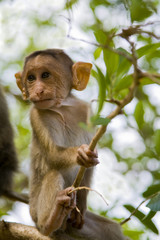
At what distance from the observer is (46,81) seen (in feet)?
16.4

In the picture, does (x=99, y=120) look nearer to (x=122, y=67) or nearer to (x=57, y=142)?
(x=122, y=67)

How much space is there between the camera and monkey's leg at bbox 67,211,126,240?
5.32 meters

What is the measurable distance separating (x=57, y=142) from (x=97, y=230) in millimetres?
1428

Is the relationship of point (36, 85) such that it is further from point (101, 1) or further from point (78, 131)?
point (101, 1)

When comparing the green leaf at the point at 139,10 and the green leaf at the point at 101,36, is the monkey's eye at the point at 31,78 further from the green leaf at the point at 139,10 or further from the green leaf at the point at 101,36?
the green leaf at the point at 139,10

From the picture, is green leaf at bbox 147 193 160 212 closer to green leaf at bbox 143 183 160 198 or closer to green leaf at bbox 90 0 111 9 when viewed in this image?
green leaf at bbox 143 183 160 198

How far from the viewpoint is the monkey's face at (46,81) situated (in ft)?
15.8

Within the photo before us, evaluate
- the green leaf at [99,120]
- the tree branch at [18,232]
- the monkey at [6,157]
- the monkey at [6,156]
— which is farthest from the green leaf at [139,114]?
the monkey at [6,156]

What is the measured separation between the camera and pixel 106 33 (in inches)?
132

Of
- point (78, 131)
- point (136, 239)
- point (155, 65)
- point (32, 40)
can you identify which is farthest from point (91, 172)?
→ point (32, 40)

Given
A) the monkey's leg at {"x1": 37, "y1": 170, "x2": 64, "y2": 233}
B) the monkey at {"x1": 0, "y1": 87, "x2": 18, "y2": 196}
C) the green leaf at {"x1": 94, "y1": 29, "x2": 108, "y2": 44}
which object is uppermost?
the green leaf at {"x1": 94, "y1": 29, "x2": 108, "y2": 44}

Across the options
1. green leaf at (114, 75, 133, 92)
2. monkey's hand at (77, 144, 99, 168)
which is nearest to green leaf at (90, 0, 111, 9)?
green leaf at (114, 75, 133, 92)

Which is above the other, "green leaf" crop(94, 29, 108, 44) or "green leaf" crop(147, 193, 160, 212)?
"green leaf" crop(94, 29, 108, 44)

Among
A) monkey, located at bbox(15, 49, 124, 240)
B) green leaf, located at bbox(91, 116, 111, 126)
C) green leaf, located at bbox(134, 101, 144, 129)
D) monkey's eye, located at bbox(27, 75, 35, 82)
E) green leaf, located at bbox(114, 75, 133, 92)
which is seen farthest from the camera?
monkey's eye, located at bbox(27, 75, 35, 82)
